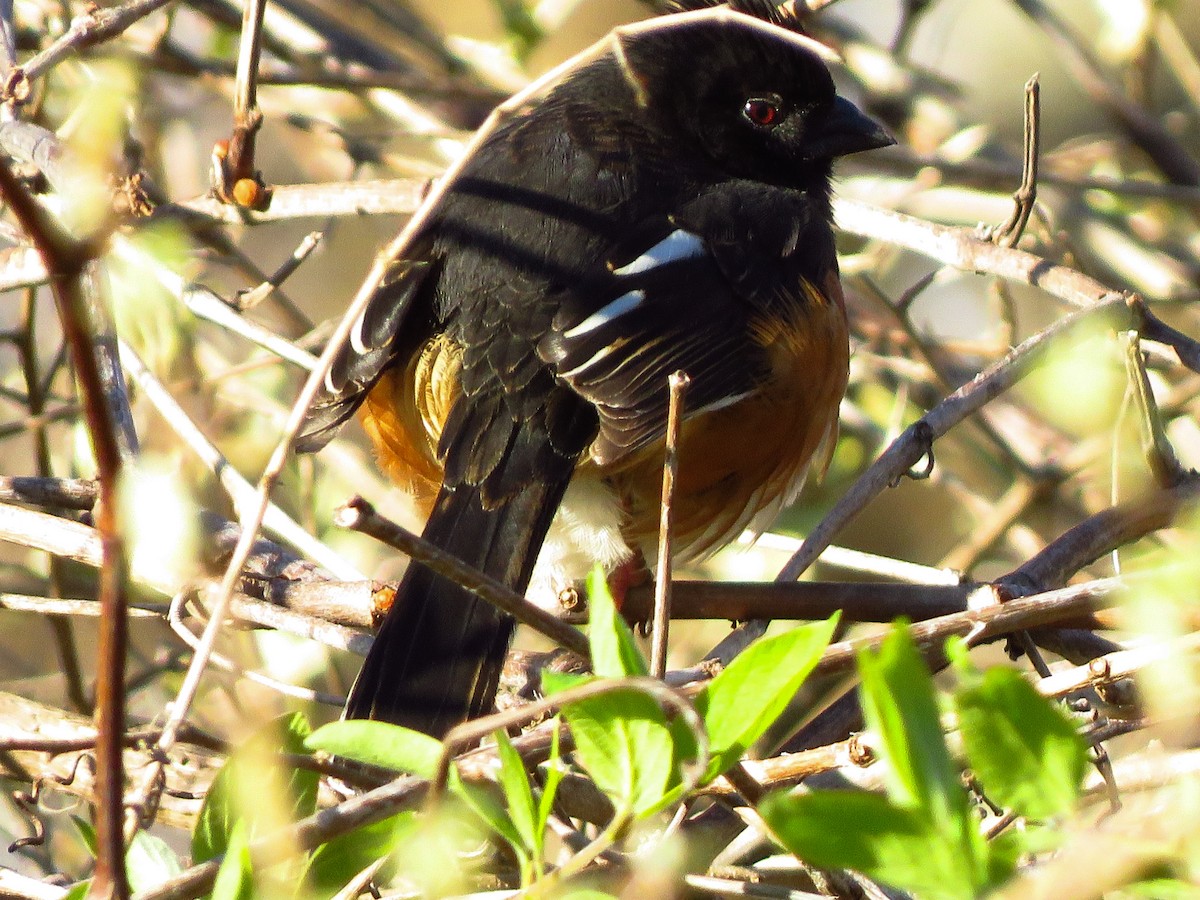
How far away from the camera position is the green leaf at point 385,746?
1.20 metres

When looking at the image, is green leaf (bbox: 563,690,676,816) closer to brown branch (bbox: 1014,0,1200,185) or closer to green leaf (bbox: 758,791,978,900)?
green leaf (bbox: 758,791,978,900)

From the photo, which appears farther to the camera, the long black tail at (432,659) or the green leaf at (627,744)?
the long black tail at (432,659)

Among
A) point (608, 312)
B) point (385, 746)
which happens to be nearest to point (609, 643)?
point (385, 746)

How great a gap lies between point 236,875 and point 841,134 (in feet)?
7.80

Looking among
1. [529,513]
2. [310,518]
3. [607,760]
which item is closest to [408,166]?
[310,518]

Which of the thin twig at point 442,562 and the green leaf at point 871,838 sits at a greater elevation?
the thin twig at point 442,562

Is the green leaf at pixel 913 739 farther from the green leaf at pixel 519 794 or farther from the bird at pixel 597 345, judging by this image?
the bird at pixel 597 345

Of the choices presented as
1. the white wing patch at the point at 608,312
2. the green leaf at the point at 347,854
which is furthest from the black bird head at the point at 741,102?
the green leaf at the point at 347,854

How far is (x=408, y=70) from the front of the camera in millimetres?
3850

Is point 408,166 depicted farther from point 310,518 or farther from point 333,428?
point 333,428

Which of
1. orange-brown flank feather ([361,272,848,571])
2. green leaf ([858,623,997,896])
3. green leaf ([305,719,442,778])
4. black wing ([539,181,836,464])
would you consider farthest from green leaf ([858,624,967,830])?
orange-brown flank feather ([361,272,848,571])

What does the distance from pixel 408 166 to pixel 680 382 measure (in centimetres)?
219

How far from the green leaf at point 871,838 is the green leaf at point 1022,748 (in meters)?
0.07

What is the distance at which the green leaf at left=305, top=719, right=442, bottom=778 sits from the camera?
3.93 feet
